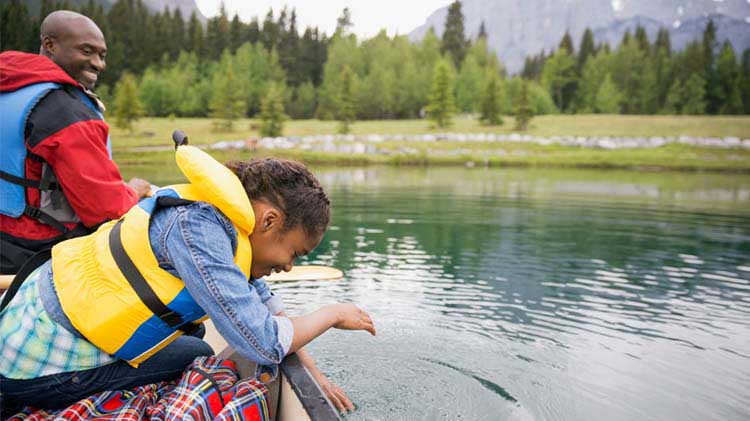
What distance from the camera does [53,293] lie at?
2020 millimetres

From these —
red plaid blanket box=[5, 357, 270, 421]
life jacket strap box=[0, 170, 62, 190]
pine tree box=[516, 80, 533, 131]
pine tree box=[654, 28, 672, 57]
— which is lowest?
red plaid blanket box=[5, 357, 270, 421]

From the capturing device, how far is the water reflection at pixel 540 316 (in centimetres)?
409

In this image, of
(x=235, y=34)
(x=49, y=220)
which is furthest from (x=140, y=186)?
(x=235, y=34)

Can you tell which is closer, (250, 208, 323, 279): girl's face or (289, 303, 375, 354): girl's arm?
(250, 208, 323, 279): girl's face

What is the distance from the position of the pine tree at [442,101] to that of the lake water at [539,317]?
46156 millimetres

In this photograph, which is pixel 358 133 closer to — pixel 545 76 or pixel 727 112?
pixel 545 76

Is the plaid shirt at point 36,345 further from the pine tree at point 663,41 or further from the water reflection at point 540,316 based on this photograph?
the pine tree at point 663,41

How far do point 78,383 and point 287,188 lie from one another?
42.3 inches

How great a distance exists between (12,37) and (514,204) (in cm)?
5322

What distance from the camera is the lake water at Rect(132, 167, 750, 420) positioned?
407 cm

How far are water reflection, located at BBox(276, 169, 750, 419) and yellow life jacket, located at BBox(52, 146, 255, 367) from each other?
6.69ft

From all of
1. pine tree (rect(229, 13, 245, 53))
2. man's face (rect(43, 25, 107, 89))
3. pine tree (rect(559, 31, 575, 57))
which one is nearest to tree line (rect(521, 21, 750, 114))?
pine tree (rect(559, 31, 575, 57))

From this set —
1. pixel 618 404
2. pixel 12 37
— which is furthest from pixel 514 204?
pixel 12 37

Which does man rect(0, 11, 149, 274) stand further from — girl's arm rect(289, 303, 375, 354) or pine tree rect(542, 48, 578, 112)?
pine tree rect(542, 48, 578, 112)
